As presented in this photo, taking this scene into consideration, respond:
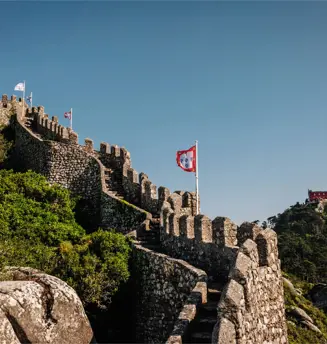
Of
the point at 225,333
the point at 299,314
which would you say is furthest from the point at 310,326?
the point at 225,333

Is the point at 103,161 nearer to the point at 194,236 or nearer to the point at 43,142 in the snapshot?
the point at 43,142

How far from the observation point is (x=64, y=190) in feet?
69.3

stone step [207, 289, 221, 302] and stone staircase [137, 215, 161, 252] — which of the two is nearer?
stone step [207, 289, 221, 302]

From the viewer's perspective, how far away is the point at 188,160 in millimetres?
18844

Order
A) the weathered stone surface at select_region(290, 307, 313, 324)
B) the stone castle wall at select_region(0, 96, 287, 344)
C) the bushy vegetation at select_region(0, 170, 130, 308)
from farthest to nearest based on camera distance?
the weathered stone surface at select_region(290, 307, 313, 324), the bushy vegetation at select_region(0, 170, 130, 308), the stone castle wall at select_region(0, 96, 287, 344)

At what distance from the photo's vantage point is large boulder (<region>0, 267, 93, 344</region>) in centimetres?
924

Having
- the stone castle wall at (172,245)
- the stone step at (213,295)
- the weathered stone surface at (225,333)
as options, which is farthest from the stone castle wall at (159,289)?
the weathered stone surface at (225,333)

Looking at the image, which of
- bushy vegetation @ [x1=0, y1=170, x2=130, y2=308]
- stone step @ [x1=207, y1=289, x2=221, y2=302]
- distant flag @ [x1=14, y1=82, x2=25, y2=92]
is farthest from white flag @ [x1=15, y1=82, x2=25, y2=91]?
stone step @ [x1=207, y1=289, x2=221, y2=302]

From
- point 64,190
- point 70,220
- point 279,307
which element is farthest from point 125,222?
point 279,307

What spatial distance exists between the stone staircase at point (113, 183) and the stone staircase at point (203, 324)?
10992 millimetres

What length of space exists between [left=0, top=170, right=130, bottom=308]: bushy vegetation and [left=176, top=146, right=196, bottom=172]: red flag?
14.7 feet

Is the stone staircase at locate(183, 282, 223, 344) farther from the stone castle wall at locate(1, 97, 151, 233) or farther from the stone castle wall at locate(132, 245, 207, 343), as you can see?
the stone castle wall at locate(1, 97, 151, 233)

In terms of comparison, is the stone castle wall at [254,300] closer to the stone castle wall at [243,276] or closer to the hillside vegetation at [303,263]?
the stone castle wall at [243,276]

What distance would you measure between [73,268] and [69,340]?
3833mm
